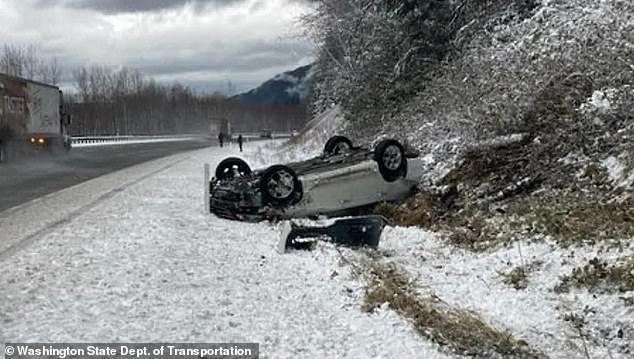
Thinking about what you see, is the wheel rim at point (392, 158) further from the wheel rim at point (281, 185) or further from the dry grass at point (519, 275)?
the dry grass at point (519, 275)

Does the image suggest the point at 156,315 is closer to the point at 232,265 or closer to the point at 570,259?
the point at 232,265

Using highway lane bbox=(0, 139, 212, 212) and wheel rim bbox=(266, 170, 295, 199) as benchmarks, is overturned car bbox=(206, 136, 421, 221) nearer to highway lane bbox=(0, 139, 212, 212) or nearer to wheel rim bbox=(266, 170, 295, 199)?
wheel rim bbox=(266, 170, 295, 199)

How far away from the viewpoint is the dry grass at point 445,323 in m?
5.55

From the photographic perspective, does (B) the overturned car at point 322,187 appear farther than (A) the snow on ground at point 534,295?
Yes

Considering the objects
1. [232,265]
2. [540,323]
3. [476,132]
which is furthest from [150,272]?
[476,132]

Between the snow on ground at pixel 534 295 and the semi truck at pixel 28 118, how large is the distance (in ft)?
84.9

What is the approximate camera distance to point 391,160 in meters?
12.8

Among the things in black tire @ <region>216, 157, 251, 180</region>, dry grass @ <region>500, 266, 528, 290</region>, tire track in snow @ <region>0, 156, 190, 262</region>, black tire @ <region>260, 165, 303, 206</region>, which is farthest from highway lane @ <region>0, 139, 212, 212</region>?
dry grass @ <region>500, 266, 528, 290</region>

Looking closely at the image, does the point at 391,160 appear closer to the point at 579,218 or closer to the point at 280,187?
the point at 280,187

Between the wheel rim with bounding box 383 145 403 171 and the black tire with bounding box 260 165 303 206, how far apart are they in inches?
63.4

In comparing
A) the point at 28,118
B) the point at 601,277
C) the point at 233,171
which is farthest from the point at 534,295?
the point at 28,118

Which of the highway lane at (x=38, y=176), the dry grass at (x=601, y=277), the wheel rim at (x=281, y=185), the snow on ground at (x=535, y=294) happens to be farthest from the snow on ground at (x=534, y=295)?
the highway lane at (x=38, y=176)

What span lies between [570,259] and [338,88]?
21787 millimetres

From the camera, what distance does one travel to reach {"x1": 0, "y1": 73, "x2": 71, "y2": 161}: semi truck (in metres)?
31.2
